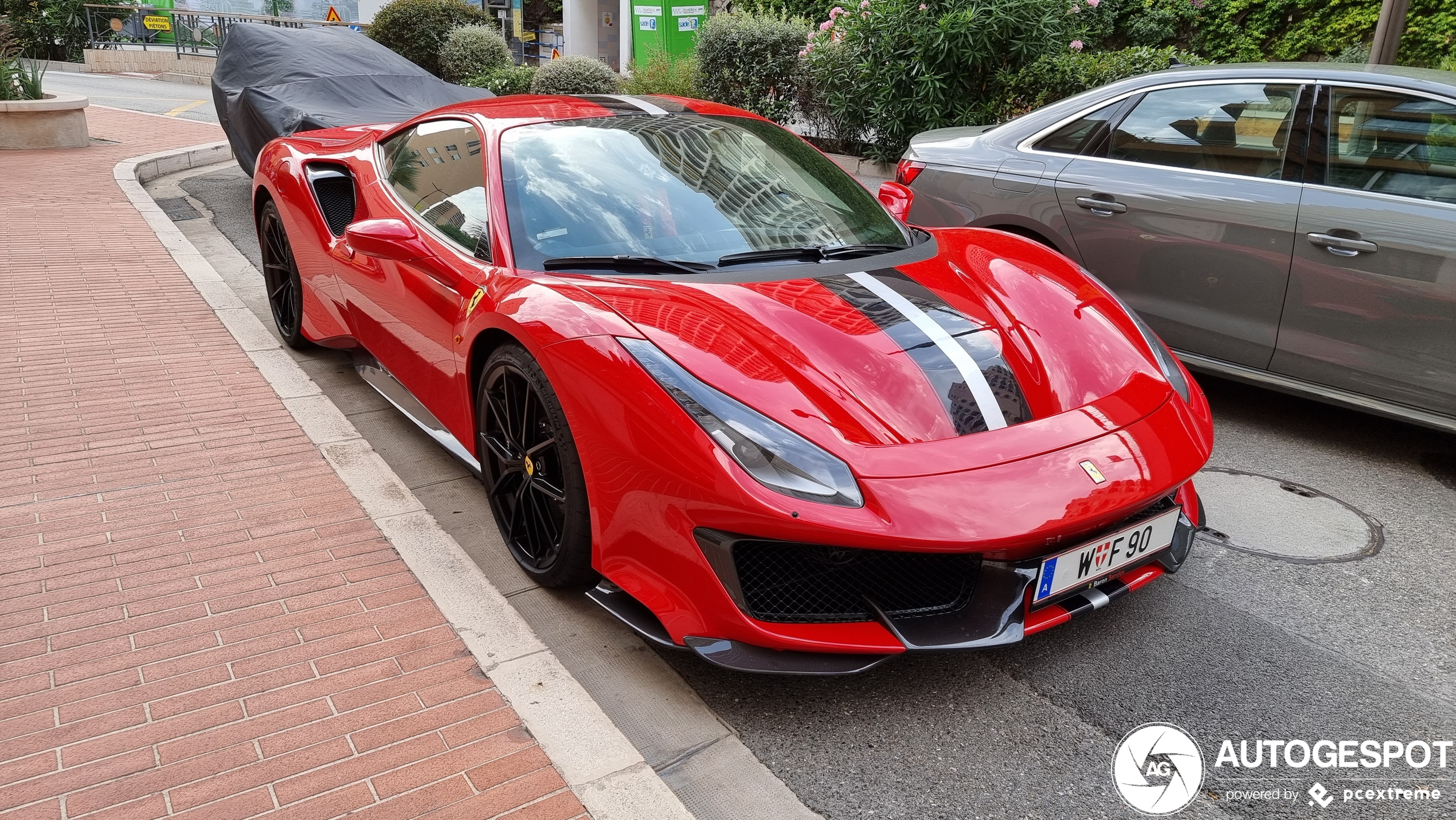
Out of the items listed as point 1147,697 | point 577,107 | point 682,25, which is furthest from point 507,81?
point 1147,697

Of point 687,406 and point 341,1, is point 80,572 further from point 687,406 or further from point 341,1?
point 341,1

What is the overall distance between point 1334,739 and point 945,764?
3.17 feet

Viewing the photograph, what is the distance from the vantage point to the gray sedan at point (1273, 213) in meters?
3.81

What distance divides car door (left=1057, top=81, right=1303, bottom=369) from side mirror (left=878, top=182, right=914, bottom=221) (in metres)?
0.96

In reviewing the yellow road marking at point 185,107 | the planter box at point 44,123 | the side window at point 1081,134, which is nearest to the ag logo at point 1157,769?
the side window at point 1081,134

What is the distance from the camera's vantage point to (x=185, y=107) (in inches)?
707

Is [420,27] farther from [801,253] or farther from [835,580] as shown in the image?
[835,580]

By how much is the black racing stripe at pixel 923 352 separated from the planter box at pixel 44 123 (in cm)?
1157

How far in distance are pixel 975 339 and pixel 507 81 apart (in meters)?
12.8

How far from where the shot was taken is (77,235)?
7.39 metres

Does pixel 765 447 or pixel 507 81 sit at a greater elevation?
pixel 507 81

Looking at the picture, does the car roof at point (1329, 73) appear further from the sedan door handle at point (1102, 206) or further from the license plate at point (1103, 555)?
the license plate at point (1103, 555)

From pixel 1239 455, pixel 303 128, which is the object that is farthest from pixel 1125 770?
pixel 303 128

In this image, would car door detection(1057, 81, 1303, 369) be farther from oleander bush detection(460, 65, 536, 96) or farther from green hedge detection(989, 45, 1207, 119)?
oleander bush detection(460, 65, 536, 96)
